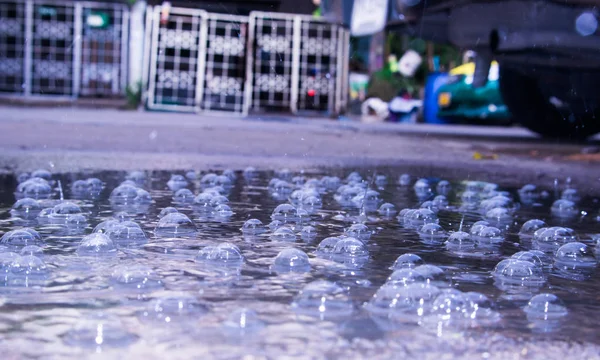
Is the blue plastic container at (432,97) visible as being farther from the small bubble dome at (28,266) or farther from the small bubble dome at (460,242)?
the small bubble dome at (28,266)

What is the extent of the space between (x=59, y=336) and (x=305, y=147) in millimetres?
5056

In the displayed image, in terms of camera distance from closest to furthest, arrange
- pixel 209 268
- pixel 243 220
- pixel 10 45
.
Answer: pixel 209 268, pixel 243 220, pixel 10 45

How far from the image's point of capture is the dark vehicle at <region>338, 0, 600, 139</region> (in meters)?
5.57

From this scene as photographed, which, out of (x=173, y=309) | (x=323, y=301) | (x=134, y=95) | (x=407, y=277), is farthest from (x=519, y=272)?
(x=134, y=95)

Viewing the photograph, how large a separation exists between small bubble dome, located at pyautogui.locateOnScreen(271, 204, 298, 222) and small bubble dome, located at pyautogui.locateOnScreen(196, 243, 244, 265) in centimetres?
71

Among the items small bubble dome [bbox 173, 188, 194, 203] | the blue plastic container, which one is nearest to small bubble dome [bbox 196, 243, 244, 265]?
small bubble dome [bbox 173, 188, 194, 203]

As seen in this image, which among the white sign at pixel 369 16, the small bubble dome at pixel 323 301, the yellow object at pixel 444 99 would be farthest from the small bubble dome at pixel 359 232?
the yellow object at pixel 444 99

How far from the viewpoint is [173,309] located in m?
1.32

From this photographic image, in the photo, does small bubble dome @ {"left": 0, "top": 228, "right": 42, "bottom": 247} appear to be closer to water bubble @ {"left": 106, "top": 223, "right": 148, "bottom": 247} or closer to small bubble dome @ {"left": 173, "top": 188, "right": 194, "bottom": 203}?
water bubble @ {"left": 106, "top": 223, "right": 148, "bottom": 247}

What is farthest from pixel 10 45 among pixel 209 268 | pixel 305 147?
pixel 209 268

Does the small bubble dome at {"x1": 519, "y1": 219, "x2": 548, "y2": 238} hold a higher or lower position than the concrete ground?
lower

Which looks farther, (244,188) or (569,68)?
(569,68)

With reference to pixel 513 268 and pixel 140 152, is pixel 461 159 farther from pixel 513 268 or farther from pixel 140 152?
pixel 513 268

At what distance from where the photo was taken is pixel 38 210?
2561 millimetres
